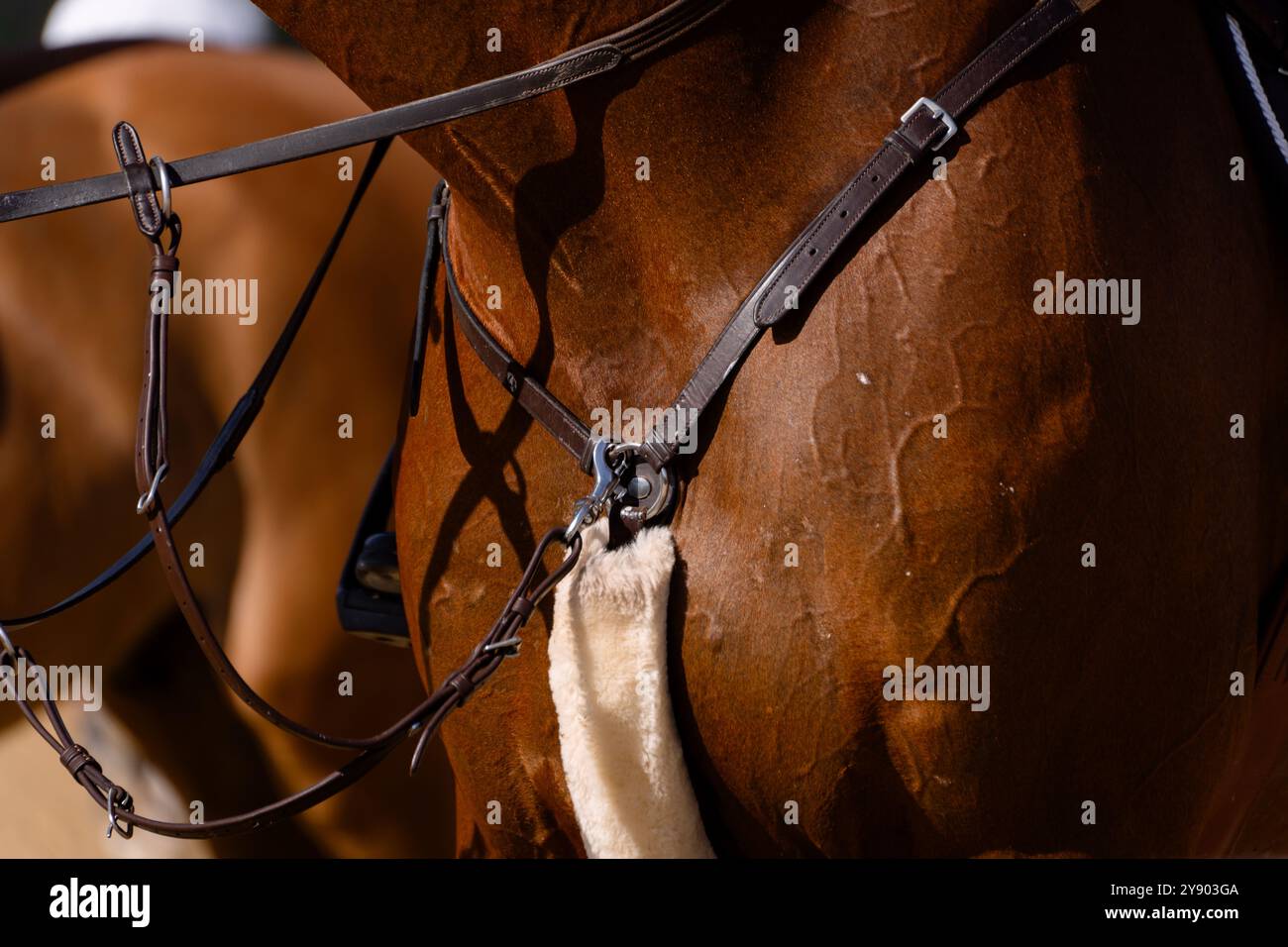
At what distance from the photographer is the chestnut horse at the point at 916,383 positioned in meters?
1.19

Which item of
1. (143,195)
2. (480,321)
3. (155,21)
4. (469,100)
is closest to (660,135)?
(469,100)

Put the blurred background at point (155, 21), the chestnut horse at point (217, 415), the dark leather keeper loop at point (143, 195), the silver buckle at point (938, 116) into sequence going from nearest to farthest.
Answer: the silver buckle at point (938, 116) → the dark leather keeper loop at point (143, 195) → the chestnut horse at point (217, 415) → the blurred background at point (155, 21)

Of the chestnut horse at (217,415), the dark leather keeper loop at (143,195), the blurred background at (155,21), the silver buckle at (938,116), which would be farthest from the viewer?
the blurred background at (155,21)

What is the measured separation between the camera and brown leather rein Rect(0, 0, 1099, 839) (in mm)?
1190

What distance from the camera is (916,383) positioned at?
3.88 feet

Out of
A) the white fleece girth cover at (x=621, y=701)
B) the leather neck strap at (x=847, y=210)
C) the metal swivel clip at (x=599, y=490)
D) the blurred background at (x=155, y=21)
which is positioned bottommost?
the white fleece girth cover at (x=621, y=701)

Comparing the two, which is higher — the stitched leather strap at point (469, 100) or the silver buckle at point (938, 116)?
the stitched leather strap at point (469, 100)

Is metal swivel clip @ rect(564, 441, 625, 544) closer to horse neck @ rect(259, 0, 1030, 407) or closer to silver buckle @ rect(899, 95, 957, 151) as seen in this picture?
horse neck @ rect(259, 0, 1030, 407)

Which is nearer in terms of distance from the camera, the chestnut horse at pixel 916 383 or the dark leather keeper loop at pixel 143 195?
the chestnut horse at pixel 916 383

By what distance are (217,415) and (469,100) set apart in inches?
53.4

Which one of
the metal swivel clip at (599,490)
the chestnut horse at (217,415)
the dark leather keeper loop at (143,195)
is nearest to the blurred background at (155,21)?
the chestnut horse at (217,415)

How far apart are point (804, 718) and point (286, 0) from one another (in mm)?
831

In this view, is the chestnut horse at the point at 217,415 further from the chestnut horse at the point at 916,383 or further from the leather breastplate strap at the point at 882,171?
the leather breastplate strap at the point at 882,171

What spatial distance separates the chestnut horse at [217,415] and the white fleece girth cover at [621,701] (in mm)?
1259
